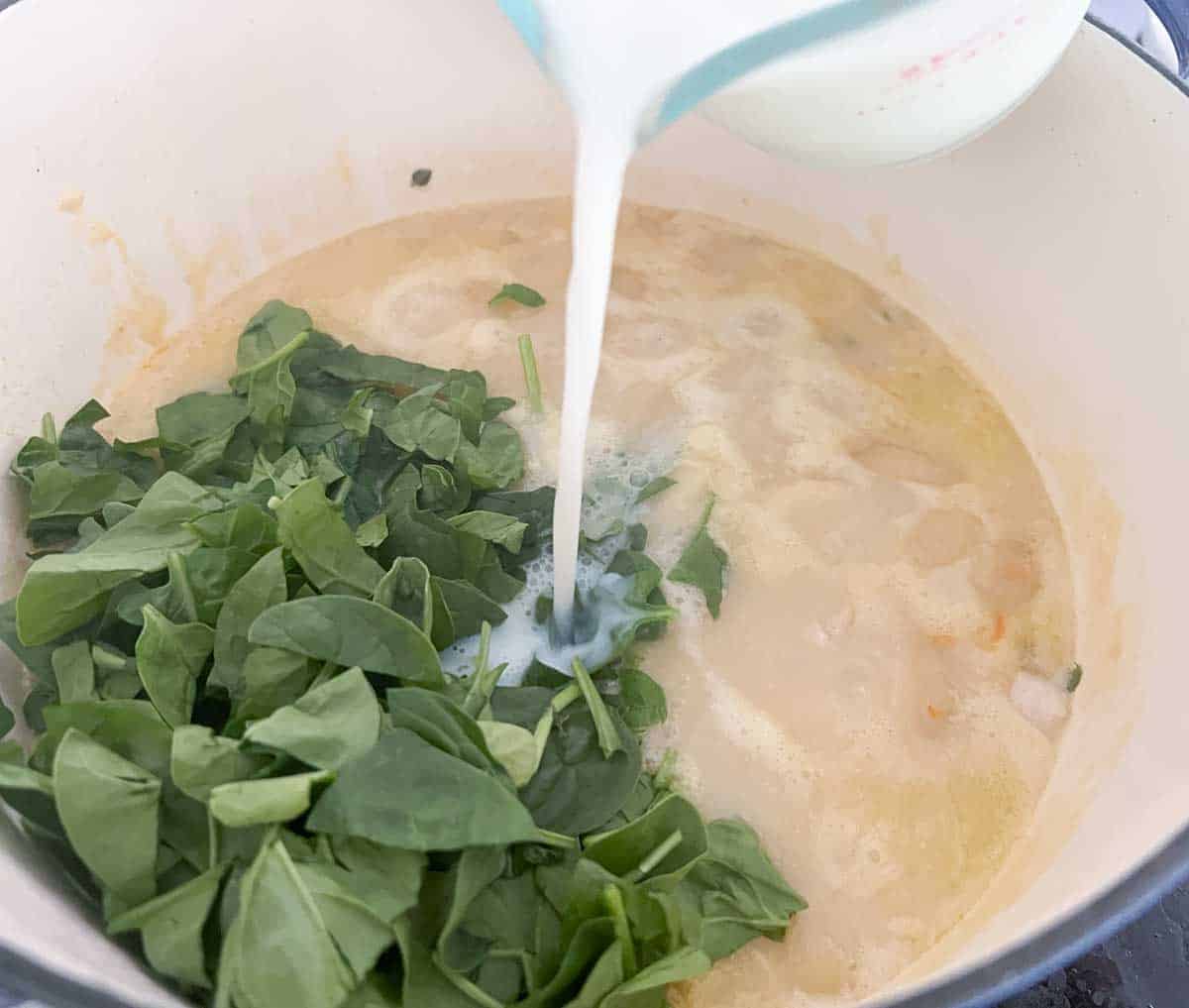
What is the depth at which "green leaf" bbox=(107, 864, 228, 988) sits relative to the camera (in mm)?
666

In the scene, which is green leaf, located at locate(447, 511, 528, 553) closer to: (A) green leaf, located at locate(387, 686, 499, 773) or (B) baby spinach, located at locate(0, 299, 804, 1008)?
(B) baby spinach, located at locate(0, 299, 804, 1008)

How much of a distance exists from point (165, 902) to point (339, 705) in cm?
16

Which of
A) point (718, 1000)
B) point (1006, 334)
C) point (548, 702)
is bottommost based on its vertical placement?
point (718, 1000)

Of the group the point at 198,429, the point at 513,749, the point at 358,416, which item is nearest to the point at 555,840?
the point at 513,749

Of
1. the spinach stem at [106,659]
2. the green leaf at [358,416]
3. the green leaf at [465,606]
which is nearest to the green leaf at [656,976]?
the green leaf at [465,606]

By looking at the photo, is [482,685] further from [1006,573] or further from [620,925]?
[1006,573]

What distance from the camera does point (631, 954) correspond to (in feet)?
2.27

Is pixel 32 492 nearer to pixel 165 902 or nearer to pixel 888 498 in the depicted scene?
pixel 165 902

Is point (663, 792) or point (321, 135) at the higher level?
point (321, 135)

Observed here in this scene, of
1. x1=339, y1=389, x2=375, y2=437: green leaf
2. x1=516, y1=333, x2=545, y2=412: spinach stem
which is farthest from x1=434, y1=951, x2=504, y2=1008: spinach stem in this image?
x1=516, y1=333, x2=545, y2=412: spinach stem

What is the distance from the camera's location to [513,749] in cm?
76

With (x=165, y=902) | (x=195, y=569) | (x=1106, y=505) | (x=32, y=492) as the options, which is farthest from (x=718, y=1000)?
(x=32, y=492)

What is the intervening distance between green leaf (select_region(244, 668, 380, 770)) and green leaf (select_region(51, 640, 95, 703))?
19 cm

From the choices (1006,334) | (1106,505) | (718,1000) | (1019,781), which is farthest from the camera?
(1006,334)
